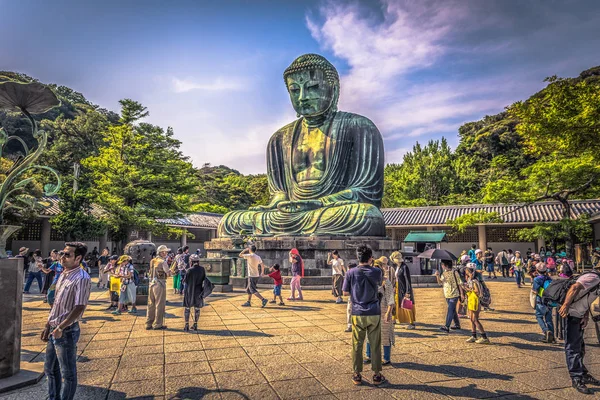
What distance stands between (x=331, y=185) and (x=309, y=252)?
9.88ft

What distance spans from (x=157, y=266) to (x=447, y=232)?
21353 mm

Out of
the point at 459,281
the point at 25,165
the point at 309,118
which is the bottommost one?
the point at 459,281

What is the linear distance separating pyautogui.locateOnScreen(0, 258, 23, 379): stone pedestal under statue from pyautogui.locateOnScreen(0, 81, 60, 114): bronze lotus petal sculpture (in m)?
1.79

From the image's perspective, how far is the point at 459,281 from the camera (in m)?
5.59

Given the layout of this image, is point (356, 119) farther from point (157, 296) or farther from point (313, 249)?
point (157, 296)

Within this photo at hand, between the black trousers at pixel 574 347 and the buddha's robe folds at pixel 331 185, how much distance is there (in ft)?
25.3

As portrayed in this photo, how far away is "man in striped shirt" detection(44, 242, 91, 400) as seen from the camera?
3.08 m

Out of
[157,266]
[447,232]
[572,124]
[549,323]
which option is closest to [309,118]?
[572,124]

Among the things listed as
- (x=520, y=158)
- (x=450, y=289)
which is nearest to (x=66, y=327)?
(x=450, y=289)

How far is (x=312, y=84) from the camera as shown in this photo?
13875mm

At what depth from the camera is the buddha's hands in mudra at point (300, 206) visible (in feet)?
41.0

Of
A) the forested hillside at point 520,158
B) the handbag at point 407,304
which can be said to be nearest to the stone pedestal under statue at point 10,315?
the handbag at point 407,304

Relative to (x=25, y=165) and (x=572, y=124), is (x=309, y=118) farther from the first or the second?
(x=25, y=165)

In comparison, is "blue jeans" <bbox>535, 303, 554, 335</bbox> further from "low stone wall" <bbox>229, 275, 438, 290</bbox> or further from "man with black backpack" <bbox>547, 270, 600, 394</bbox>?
"low stone wall" <bbox>229, 275, 438, 290</bbox>
